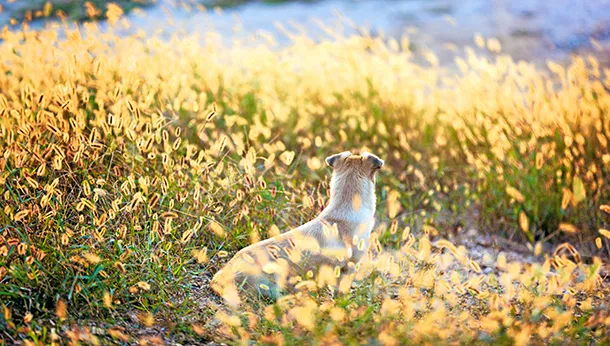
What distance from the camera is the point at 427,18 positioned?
42.5 feet

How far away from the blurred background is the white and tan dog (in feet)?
22.9

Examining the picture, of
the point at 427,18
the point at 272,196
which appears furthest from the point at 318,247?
the point at 427,18

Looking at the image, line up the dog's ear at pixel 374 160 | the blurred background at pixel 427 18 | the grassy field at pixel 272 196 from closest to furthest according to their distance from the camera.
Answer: the grassy field at pixel 272 196 → the dog's ear at pixel 374 160 → the blurred background at pixel 427 18

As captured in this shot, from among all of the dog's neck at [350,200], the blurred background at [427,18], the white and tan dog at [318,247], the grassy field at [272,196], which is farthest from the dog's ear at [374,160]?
the blurred background at [427,18]

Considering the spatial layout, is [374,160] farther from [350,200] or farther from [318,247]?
[318,247]

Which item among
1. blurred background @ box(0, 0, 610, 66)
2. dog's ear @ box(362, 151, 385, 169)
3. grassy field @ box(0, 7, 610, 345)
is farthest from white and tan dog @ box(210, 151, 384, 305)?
blurred background @ box(0, 0, 610, 66)

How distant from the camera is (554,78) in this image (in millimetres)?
9695

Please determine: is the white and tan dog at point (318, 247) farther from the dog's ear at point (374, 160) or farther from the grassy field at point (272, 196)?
the grassy field at point (272, 196)

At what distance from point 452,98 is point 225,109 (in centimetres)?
225

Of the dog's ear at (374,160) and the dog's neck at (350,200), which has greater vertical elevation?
the dog's ear at (374,160)

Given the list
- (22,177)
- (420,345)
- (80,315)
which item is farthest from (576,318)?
(22,177)

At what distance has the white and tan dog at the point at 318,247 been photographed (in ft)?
10.8

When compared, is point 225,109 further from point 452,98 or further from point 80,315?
point 80,315

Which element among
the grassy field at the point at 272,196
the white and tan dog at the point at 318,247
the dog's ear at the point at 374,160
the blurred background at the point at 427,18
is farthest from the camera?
the blurred background at the point at 427,18
